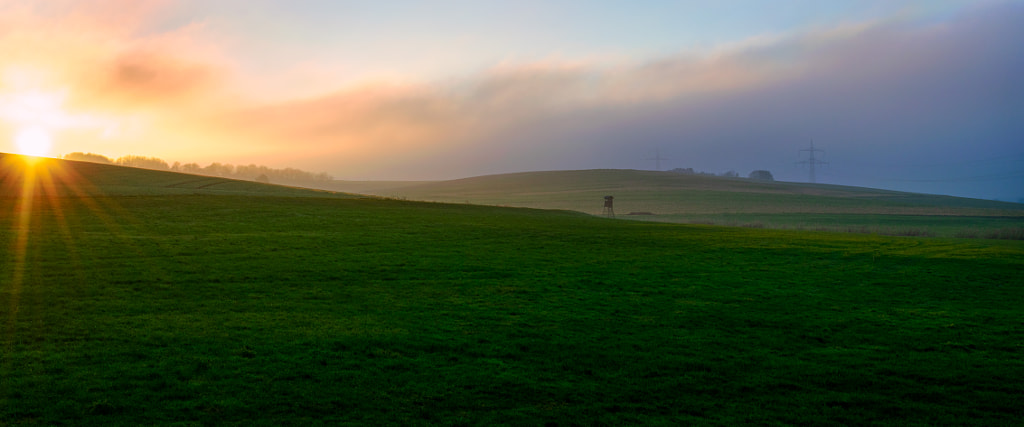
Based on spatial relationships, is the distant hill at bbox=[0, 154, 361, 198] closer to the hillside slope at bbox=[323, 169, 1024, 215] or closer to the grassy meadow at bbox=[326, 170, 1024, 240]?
the hillside slope at bbox=[323, 169, 1024, 215]

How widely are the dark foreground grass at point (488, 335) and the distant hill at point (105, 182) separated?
1721 cm

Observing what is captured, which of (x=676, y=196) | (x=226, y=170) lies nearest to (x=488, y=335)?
(x=676, y=196)

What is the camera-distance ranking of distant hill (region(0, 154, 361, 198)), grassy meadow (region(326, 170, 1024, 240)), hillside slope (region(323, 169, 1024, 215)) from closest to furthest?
distant hill (region(0, 154, 361, 198))
grassy meadow (region(326, 170, 1024, 240))
hillside slope (region(323, 169, 1024, 215))

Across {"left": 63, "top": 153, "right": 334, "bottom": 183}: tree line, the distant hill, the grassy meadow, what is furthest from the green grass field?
{"left": 63, "top": 153, "right": 334, "bottom": 183}: tree line

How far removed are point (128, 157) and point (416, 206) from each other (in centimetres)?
10968

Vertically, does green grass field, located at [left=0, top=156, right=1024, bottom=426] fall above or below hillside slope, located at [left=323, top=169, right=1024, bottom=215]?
below

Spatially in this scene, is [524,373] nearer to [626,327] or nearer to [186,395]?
[626,327]

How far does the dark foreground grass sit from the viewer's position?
331 inches

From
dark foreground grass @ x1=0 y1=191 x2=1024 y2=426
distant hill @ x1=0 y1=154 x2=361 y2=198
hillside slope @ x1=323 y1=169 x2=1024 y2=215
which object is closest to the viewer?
dark foreground grass @ x1=0 y1=191 x2=1024 y2=426

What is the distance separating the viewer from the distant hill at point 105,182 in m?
40.6

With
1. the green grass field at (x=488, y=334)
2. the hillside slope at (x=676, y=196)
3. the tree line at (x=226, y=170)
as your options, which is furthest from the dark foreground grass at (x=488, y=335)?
the tree line at (x=226, y=170)

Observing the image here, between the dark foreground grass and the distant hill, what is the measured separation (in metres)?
17.2

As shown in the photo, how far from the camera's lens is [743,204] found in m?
78.4

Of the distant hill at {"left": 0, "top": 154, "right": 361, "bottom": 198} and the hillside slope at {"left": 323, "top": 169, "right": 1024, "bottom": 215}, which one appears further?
the hillside slope at {"left": 323, "top": 169, "right": 1024, "bottom": 215}
